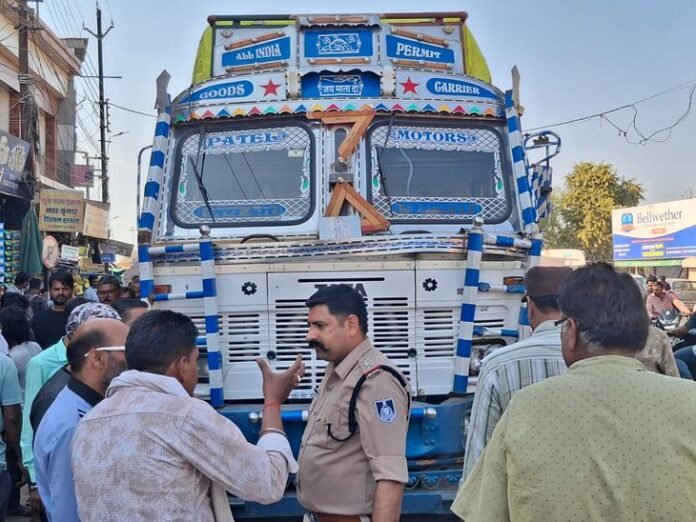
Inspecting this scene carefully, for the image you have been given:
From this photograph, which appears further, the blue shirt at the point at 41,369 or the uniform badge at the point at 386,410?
the blue shirt at the point at 41,369

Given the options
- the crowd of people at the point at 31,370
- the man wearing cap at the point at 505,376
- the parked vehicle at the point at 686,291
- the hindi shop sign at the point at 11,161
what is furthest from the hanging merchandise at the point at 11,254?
the parked vehicle at the point at 686,291

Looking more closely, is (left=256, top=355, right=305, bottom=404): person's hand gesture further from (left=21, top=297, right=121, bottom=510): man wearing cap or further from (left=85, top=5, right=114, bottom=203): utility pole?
(left=85, top=5, right=114, bottom=203): utility pole

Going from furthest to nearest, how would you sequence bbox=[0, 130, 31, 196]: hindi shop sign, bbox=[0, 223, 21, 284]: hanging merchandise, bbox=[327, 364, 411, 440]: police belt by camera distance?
bbox=[0, 223, 21, 284]: hanging merchandise
bbox=[0, 130, 31, 196]: hindi shop sign
bbox=[327, 364, 411, 440]: police belt

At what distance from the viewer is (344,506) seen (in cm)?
281

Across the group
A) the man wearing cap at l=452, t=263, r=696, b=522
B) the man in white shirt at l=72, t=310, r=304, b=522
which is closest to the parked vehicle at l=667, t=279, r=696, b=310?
the man wearing cap at l=452, t=263, r=696, b=522

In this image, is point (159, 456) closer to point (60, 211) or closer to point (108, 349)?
point (108, 349)

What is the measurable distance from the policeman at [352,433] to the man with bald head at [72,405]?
84cm

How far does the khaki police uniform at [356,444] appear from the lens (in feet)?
8.99

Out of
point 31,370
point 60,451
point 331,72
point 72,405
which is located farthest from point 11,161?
point 60,451

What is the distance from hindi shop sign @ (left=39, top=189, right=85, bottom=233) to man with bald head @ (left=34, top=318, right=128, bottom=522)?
1578 centimetres

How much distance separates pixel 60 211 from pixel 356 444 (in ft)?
54.6

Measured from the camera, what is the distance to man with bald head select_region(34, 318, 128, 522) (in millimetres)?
2393

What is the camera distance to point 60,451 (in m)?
2.44

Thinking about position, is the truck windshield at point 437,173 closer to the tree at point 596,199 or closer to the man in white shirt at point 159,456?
the man in white shirt at point 159,456
